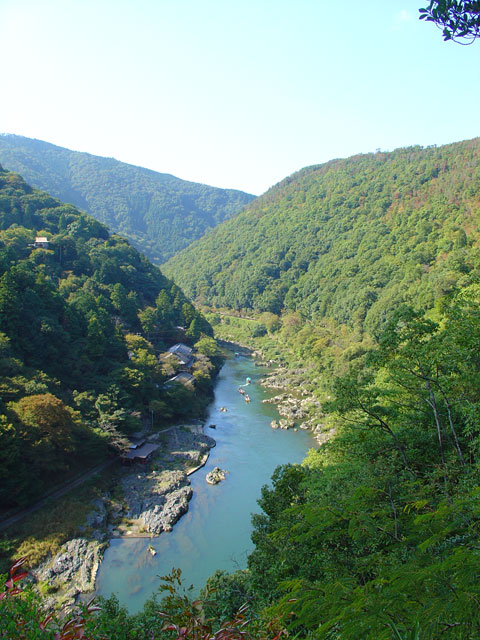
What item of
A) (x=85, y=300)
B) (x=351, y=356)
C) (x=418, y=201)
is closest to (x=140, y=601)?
(x=85, y=300)

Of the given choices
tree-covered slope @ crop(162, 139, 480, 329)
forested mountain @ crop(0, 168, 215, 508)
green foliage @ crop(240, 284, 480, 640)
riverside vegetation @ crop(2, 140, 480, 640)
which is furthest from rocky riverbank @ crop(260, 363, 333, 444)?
green foliage @ crop(240, 284, 480, 640)

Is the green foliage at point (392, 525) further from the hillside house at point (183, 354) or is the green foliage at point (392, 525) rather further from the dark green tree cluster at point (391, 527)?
the hillside house at point (183, 354)

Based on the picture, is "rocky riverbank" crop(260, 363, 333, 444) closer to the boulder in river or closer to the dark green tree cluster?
the boulder in river

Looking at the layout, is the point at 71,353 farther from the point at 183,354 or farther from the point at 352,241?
the point at 352,241

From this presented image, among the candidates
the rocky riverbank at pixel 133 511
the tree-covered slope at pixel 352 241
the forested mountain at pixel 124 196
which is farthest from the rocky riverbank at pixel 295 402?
the forested mountain at pixel 124 196

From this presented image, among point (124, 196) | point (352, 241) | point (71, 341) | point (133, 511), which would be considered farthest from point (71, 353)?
point (124, 196)
